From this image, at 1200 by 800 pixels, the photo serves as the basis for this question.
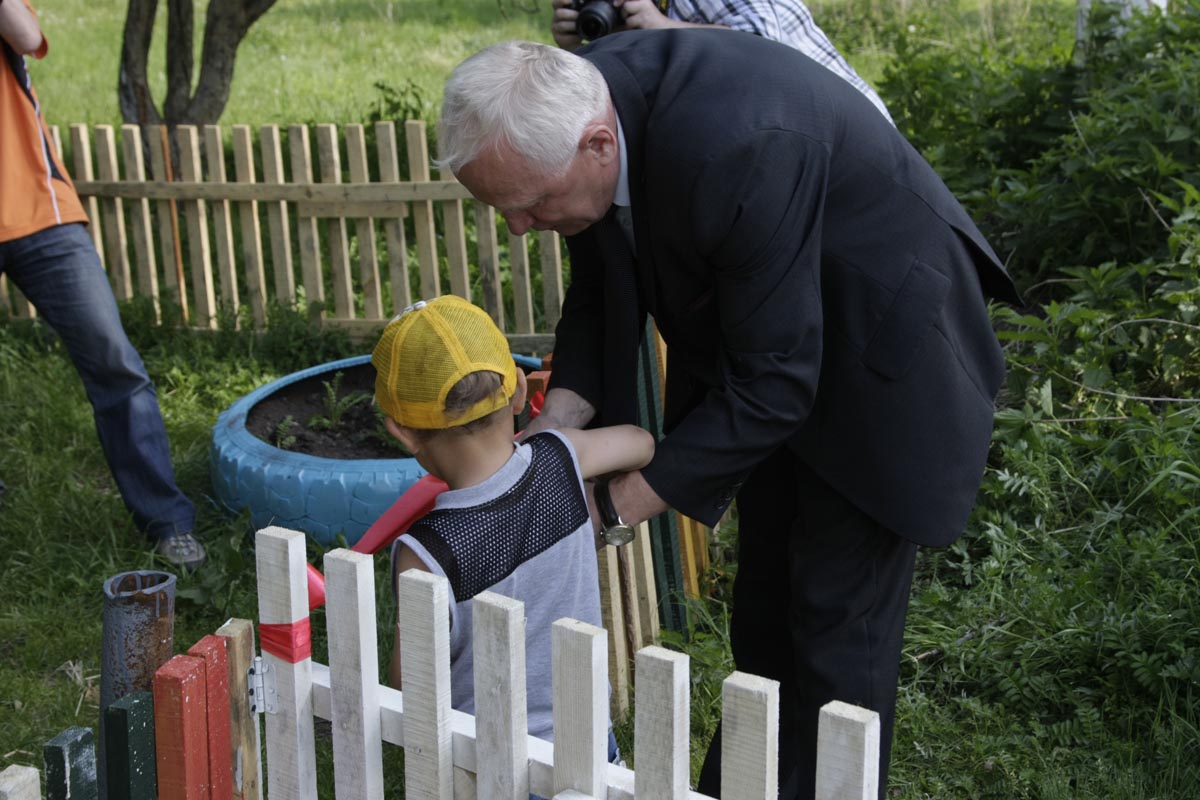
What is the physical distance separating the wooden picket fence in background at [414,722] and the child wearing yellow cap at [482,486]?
168 millimetres

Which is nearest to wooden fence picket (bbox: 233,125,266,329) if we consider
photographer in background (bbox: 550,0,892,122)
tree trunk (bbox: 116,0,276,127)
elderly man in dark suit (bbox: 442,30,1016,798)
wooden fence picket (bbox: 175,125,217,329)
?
wooden fence picket (bbox: 175,125,217,329)

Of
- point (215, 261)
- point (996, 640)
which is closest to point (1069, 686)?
point (996, 640)

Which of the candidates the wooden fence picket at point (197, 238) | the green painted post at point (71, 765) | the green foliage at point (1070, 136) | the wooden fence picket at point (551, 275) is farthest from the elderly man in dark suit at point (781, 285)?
the wooden fence picket at point (197, 238)

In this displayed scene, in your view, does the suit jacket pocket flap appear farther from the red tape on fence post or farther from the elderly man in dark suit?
the red tape on fence post

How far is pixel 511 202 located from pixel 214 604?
2464mm

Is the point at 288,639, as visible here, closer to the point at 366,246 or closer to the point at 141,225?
the point at 366,246

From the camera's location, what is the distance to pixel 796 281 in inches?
80.9

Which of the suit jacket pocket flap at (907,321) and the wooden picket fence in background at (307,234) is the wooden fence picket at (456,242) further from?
the suit jacket pocket flap at (907,321)

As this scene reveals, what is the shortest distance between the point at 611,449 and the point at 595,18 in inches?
68.9

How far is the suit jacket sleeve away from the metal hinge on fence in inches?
28.4

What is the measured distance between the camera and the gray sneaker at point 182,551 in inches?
171

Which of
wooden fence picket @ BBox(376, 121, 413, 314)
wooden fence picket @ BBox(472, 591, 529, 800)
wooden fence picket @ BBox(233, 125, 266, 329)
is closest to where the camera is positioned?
wooden fence picket @ BBox(472, 591, 529, 800)

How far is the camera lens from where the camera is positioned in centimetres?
361

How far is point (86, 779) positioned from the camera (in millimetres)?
1817
